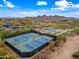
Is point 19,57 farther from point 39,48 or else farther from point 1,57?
point 39,48

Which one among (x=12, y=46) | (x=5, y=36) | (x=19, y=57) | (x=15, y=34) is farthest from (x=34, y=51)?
(x=15, y=34)

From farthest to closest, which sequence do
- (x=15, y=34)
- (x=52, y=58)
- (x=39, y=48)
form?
1. (x=15, y=34)
2. (x=39, y=48)
3. (x=52, y=58)

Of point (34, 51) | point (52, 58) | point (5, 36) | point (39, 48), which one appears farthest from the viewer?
point (5, 36)

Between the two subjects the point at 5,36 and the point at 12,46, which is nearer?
the point at 12,46

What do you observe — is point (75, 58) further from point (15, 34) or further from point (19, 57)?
point (15, 34)

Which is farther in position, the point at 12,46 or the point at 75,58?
the point at 12,46

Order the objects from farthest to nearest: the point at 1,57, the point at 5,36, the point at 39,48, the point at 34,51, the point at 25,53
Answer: the point at 5,36 < the point at 39,48 < the point at 34,51 < the point at 25,53 < the point at 1,57

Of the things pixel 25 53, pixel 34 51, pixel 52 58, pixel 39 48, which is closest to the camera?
pixel 52 58

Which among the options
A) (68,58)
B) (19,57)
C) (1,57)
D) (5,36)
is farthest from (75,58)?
(5,36)
